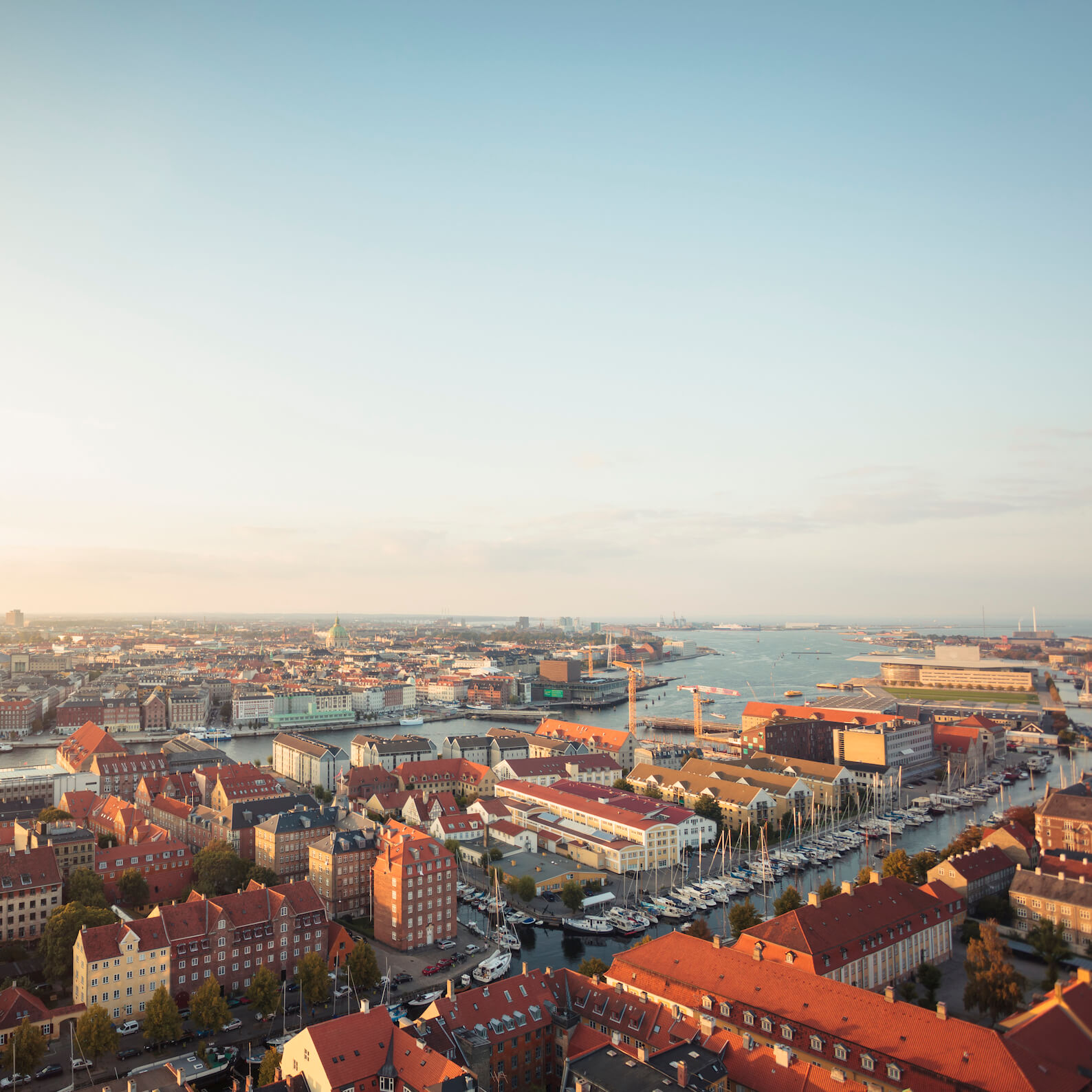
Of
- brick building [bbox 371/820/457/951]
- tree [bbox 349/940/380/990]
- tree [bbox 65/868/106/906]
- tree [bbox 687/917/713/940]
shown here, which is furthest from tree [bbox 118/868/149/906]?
tree [bbox 687/917/713/940]

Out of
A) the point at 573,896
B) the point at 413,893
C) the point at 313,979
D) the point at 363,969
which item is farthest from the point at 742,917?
the point at 313,979

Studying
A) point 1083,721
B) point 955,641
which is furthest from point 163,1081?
point 955,641

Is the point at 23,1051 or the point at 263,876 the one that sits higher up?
the point at 23,1051

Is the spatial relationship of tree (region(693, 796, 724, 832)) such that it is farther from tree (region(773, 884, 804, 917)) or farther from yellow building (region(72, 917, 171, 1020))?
yellow building (region(72, 917, 171, 1020))

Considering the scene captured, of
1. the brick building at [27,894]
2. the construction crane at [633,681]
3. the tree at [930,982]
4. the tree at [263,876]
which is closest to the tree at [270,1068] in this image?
the tree at [263,876]

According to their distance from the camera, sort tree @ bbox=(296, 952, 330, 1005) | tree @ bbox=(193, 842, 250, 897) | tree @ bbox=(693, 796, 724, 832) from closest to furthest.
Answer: tree @ bbox=(296, 952, 330, 1005)
tree @ bbox=(193, 842, 250, 897)
tree @ bbox=(693, 796, 724, 832)

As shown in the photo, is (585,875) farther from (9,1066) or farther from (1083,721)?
(1083,721)

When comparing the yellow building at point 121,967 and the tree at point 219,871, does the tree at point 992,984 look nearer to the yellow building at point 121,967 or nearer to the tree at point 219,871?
the yellow building at point 121,967

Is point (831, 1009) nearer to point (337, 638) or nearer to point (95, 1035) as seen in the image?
point (95, 1035)
